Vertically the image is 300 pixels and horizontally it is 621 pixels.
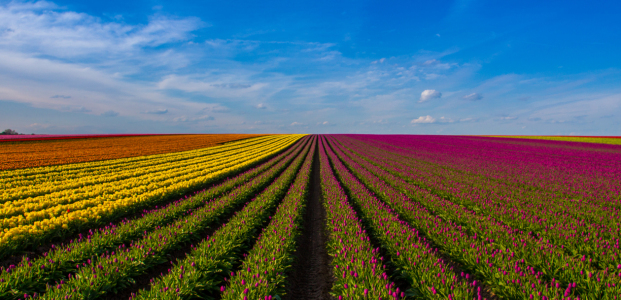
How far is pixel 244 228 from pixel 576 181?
20.7 m

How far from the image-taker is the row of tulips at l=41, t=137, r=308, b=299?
14.5 feet

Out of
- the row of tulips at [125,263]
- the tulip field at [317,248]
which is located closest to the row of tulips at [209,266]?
the tulip field at [317,248]

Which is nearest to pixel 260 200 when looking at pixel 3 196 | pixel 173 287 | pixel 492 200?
pixel 173 287

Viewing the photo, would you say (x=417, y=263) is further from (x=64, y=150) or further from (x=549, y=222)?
(x=64, y=150)

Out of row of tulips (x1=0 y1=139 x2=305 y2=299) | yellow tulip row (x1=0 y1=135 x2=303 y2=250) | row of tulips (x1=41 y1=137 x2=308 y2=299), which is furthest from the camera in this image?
yellow tulip row (x1=0 y1=135 x2=303 y2=250)

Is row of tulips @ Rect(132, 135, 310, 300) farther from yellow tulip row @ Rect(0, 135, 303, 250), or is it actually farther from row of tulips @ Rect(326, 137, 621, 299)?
row of tulips @ Rect(326, 137, 621, 299)

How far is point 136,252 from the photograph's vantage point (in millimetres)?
5633

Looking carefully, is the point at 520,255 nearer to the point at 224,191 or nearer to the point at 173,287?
the point at 173,287

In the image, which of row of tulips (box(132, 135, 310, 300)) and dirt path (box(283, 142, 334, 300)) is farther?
dirt path (box(283, 142, 334, 300))

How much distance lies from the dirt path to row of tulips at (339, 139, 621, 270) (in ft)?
18.0

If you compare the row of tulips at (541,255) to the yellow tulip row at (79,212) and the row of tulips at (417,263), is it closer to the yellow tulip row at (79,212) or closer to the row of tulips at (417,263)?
the row of tulips at (417,263)

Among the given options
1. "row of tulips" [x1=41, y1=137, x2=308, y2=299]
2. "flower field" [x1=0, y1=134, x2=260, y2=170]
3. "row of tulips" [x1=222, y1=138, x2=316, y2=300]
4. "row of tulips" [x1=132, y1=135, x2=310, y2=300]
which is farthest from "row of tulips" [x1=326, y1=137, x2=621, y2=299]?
"flower field" [x1=0, y1=134, x2=260, y2=170]

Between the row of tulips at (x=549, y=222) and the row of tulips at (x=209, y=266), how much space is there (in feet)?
25.1

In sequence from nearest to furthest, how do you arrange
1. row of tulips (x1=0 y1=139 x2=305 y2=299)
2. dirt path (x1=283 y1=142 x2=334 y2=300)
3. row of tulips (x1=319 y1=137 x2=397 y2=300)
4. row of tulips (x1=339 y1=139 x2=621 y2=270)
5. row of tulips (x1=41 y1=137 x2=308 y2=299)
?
row of tulips (x1=319 y1=137 x2=397 y2=300)
row of tulips (x1=41 y1=137 x2=308 y2=299)
row of tulips (x1=0 y1=139 x2=305 y2=299)
dirt path (x1=283 y1=142 x2=334 y2=300)
row of tulips (x1=339 y1=139 x2=621 y2=270)
